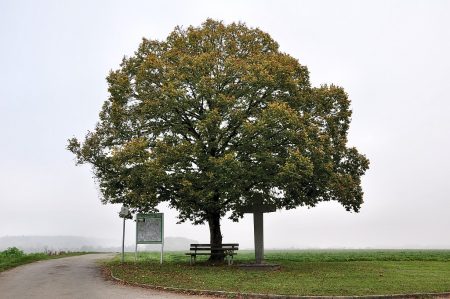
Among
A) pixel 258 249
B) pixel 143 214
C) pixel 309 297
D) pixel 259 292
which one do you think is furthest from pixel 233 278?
pixel 143 214

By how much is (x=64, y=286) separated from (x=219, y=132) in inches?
469

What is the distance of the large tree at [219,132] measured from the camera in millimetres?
24891

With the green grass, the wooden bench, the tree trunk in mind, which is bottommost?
the green grass

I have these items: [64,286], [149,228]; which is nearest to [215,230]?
[149,228]

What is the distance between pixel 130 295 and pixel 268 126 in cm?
1257

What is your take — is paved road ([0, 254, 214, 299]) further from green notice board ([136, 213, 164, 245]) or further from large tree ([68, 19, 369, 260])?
large tree ([68, 19, 369, 260])

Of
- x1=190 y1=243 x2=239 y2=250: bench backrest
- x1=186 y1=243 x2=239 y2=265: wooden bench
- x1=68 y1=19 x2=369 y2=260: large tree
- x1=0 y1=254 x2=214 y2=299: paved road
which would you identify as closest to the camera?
x1=0 y1=254 x2=214 y2=299: paved road

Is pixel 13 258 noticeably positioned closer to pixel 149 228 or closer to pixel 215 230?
pixel 149 228

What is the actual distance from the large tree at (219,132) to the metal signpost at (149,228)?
2.20 feet

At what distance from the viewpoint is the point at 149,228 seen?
2716 cm

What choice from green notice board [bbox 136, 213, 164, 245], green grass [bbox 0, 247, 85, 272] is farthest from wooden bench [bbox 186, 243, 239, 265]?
green grass [bbox 0, 247, 85, 272]

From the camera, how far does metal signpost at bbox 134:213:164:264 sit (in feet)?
88.4

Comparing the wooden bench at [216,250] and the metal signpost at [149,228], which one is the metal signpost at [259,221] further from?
the metal signpost at [149,228]

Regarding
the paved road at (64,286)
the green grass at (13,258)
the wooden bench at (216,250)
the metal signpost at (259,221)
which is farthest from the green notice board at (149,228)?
the green grass at (13,258)
